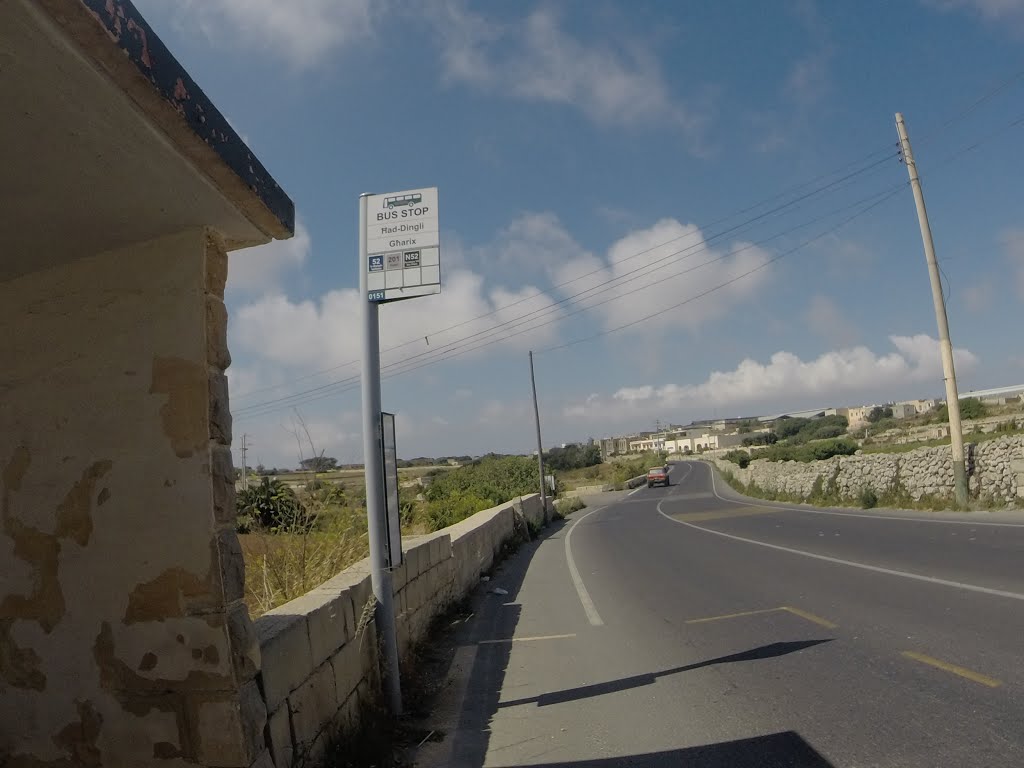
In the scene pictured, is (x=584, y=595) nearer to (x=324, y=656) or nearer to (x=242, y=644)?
(x=324, y=656)

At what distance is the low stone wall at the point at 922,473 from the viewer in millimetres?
18828

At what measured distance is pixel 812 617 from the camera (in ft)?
26.4

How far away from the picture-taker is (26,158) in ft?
9.04

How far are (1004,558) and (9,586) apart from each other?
11.5 m

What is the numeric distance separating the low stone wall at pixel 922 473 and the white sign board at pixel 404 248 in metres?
17.8

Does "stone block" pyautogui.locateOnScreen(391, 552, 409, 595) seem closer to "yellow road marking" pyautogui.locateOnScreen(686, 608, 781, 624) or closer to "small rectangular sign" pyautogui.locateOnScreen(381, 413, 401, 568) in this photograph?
"small rectangular sign" pyautogui.locateOnScreen(381, 413, 401, 568)

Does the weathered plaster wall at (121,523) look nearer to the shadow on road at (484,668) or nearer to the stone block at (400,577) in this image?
the shadow on road at (484,668)

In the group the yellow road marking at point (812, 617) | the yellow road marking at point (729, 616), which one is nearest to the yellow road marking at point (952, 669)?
the yellow road marking at point (812, 617)

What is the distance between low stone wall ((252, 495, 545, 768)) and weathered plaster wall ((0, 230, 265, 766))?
0.28 metres

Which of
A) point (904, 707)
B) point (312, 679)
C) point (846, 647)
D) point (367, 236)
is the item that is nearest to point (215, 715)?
point (312, 679)

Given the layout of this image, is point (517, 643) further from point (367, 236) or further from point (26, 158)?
point (26, 158)

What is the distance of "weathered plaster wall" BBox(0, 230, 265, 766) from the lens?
137 inches

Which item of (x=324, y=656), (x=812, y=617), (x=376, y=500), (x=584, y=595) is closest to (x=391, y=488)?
(x=376, y=500)

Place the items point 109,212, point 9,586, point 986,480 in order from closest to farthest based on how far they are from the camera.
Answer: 1. point 109,212
2. point 9,586
3. point 986,480
